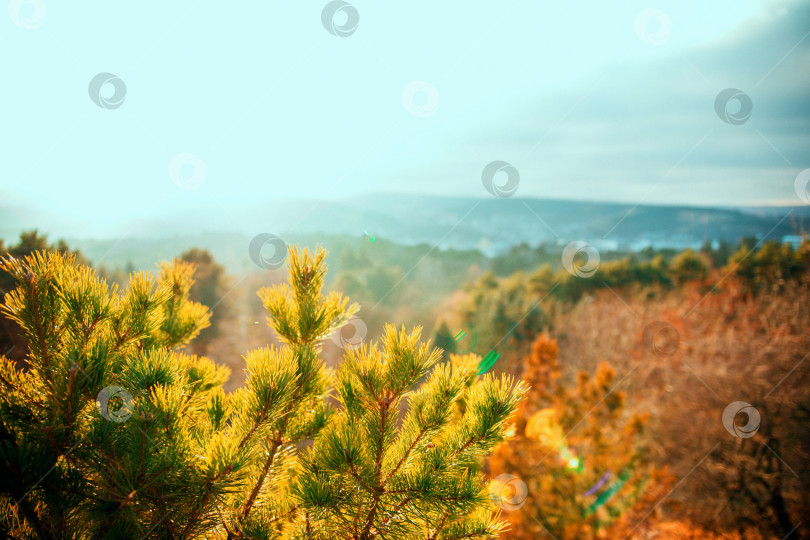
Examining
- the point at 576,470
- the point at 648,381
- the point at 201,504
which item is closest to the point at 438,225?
the point at 648,381

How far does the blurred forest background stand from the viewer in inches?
200

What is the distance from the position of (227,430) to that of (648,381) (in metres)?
8.79

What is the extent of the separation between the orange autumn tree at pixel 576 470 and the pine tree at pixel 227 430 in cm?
401

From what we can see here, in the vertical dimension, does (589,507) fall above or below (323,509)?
below

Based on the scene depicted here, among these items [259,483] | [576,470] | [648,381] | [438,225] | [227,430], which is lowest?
[576,470]

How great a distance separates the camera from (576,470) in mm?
5211

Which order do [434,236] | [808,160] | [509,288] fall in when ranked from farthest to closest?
[434,236]
[509,288]
[808,160]

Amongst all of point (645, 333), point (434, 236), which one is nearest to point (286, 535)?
point (645, 333)

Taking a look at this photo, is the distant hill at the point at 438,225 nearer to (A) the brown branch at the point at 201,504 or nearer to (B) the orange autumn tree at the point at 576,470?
(A) the brown branch at the point at 201,504

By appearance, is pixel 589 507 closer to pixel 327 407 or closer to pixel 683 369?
pixel 683 369

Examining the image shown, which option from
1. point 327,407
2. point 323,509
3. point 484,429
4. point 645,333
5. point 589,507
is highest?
point 645,333

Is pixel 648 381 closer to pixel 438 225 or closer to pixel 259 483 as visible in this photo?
pixel 259 483

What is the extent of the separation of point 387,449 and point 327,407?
0.95 feet

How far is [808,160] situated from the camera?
362 inches
